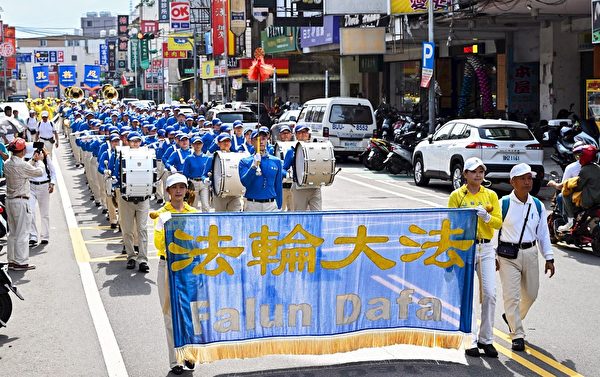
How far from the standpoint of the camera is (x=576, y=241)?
13.9 m

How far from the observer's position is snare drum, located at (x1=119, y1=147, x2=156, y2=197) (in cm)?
1289

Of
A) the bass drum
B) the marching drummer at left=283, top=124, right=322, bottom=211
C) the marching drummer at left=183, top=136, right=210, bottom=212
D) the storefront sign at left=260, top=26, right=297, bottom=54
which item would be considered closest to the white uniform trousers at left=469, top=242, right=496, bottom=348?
the bass drum

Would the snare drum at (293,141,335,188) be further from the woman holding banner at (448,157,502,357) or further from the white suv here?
the white suv

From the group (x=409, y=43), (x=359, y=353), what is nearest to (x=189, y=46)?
(x=409, y=43)

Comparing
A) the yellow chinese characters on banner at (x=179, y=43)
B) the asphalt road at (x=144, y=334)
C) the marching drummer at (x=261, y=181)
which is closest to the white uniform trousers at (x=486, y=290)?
the asphalt road at (x=144, y=334)

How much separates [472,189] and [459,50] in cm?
3275

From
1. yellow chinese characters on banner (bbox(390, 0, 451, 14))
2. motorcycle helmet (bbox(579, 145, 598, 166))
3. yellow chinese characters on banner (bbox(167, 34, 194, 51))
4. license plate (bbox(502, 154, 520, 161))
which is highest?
yellow chinese characters on banner (bbox(167, 34, 194, 51))

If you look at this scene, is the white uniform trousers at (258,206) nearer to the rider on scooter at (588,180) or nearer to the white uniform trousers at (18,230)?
the white uniform trousers at (18,230)

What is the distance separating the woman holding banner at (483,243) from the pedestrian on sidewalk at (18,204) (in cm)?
674

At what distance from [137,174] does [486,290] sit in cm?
606

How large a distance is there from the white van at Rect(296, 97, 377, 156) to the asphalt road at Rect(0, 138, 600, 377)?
47.0 feet

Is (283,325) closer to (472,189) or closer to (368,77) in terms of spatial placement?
(472,189)

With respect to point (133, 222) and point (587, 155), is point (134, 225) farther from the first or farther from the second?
point (587, 155)

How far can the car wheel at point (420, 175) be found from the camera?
2320 centimetres
